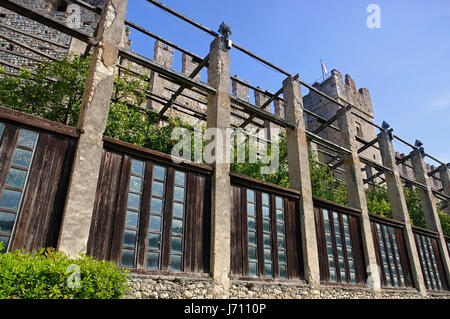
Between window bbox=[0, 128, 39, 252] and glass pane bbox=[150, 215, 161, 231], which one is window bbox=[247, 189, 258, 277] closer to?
glass pane bbox=[150, 215, 161, 231]

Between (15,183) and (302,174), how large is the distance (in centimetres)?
866

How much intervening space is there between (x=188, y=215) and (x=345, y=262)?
6.48 meters

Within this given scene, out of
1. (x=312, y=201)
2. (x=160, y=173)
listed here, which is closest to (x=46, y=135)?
(x=160, y=173)

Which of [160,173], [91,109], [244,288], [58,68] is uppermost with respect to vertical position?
[58,68]

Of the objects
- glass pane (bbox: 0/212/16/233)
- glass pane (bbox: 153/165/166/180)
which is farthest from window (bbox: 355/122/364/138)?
glass pane (bbox: 0/212/16/233)

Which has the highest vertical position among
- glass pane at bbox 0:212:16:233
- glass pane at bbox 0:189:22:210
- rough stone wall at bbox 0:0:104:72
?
rough stone wall at bbox 0:0:104:72

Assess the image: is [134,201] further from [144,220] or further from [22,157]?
[22,157]

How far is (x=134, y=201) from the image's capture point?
7.60 m

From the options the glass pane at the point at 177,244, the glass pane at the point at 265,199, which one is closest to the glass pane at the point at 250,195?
the glass pane at the point at 265,199

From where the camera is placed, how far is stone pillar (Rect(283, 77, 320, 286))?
33.4 ft

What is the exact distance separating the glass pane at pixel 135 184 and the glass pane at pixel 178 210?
1025 mm

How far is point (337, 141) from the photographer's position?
95.0 ft

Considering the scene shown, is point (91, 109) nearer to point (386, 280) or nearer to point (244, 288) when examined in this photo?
point (244, 288)

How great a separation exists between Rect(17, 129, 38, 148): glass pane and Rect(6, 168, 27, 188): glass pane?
1.86ft
